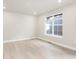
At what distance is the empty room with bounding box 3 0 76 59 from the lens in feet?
13.3

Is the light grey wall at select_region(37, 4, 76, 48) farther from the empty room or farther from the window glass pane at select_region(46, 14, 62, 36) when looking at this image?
the window glass pane at select_region(46, 14, 62, 36)

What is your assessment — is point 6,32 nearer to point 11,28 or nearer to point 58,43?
point 11,28

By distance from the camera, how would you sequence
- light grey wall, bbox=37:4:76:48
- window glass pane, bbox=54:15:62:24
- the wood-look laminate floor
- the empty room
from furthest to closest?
window glass pane, bbox=54:15:62:24
light grey wall, bbox=37:4:76:48
the empty room
the wood-look laminate floor

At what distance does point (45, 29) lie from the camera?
7055 mm

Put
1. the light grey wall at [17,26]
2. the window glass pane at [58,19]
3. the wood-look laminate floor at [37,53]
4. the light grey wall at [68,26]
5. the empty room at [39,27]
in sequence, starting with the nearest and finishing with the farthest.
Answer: the wood-look laminate floor at [37,53] < the empty room at [39,27] < the light grey wall at [68,26] < the window glass pane at [58,19] < the light grey wall at [17,26]

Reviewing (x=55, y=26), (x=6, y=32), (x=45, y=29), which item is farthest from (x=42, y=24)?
(x=6, y=32)

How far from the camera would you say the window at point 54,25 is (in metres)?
5.51

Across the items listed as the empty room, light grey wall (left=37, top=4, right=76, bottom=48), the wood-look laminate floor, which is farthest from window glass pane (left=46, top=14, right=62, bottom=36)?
the wood-look laminate floor

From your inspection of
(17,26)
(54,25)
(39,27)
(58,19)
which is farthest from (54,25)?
(17,26)

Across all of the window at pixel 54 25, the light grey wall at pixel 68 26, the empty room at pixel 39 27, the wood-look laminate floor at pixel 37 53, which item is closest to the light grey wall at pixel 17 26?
the empty room at pixel 39 27

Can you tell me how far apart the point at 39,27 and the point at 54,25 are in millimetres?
2180

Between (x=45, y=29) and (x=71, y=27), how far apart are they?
2.99 meters

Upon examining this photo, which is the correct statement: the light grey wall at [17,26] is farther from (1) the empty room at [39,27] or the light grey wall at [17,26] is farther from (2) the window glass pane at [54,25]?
(2) the window glass pane at [54,25]

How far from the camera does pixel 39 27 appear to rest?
7973 mm
